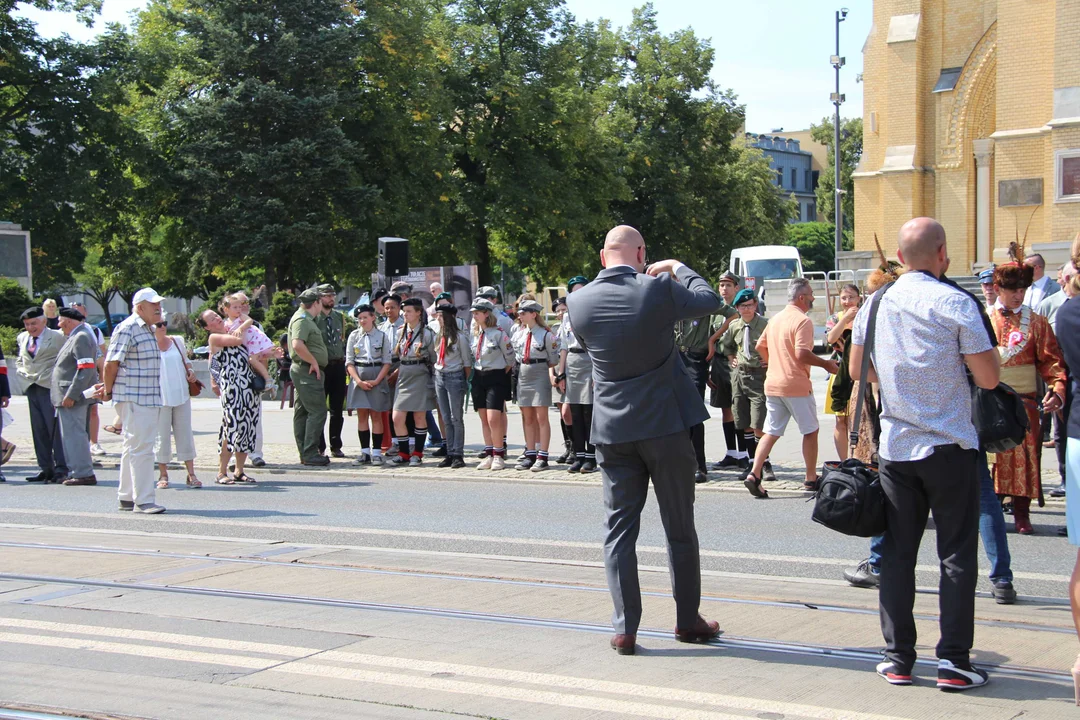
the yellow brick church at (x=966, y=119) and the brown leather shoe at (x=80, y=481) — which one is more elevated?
the yellow brick church at (x=966, y=119)

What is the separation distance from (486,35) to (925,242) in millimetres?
36951

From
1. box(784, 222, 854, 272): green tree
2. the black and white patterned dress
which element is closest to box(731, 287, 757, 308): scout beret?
the black and white patterned dress

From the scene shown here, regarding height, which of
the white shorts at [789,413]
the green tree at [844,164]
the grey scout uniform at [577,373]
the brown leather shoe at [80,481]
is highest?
the green tree at [844,164]

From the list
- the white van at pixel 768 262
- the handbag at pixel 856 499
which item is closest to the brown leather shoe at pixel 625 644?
the handbag at pixel 856 499

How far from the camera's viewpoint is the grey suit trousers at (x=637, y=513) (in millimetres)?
5273

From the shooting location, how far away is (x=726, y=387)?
1187 centimetres

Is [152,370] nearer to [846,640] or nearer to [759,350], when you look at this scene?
[759,350]

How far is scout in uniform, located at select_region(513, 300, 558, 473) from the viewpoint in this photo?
12398mm

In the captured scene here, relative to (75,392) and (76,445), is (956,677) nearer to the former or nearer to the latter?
(75,392)

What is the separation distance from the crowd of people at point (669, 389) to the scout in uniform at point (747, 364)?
22mm

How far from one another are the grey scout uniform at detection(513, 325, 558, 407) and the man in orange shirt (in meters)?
2.91

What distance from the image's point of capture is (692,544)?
17.6 ft

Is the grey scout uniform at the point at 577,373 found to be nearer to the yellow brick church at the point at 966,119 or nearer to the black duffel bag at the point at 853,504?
the black duffel bag at the point at 853,504

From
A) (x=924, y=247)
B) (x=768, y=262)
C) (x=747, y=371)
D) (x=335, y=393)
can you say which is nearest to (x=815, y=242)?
(x=768, y=262)
